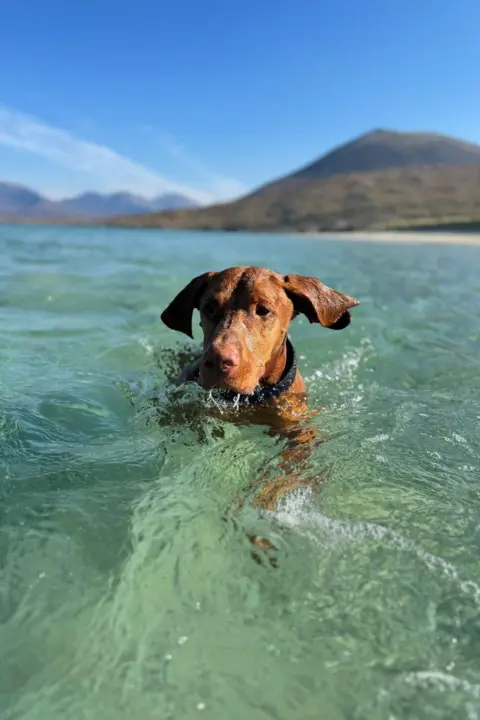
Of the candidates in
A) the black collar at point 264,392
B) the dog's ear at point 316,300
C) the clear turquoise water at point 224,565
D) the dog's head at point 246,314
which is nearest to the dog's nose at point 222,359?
the dog's head at point 246,314

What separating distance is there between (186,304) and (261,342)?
0.92m

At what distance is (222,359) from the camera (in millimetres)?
3139

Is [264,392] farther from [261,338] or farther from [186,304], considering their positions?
[186,304]

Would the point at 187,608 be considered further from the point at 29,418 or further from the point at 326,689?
the point at 29,418

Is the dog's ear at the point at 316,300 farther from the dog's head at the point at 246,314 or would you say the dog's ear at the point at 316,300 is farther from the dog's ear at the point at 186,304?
the dog's ear at the point at 186,304

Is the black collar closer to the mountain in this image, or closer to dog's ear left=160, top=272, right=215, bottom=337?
dog's ear left=160, top=272, right=215, bottom=337

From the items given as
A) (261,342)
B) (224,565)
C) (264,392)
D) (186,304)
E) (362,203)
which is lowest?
(224,565)

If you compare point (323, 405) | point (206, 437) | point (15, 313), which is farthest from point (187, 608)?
point (15, 313)

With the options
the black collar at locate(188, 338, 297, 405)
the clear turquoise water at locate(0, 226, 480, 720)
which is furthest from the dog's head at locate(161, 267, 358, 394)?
the clear turquoise water at locate(0, 226, 480, 720)

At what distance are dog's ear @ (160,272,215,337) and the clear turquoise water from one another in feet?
2.15

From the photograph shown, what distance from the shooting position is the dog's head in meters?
3.23

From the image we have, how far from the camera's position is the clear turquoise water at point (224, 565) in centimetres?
190

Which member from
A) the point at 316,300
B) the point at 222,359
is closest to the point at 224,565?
the point at 222,359

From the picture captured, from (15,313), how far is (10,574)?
684 cm
